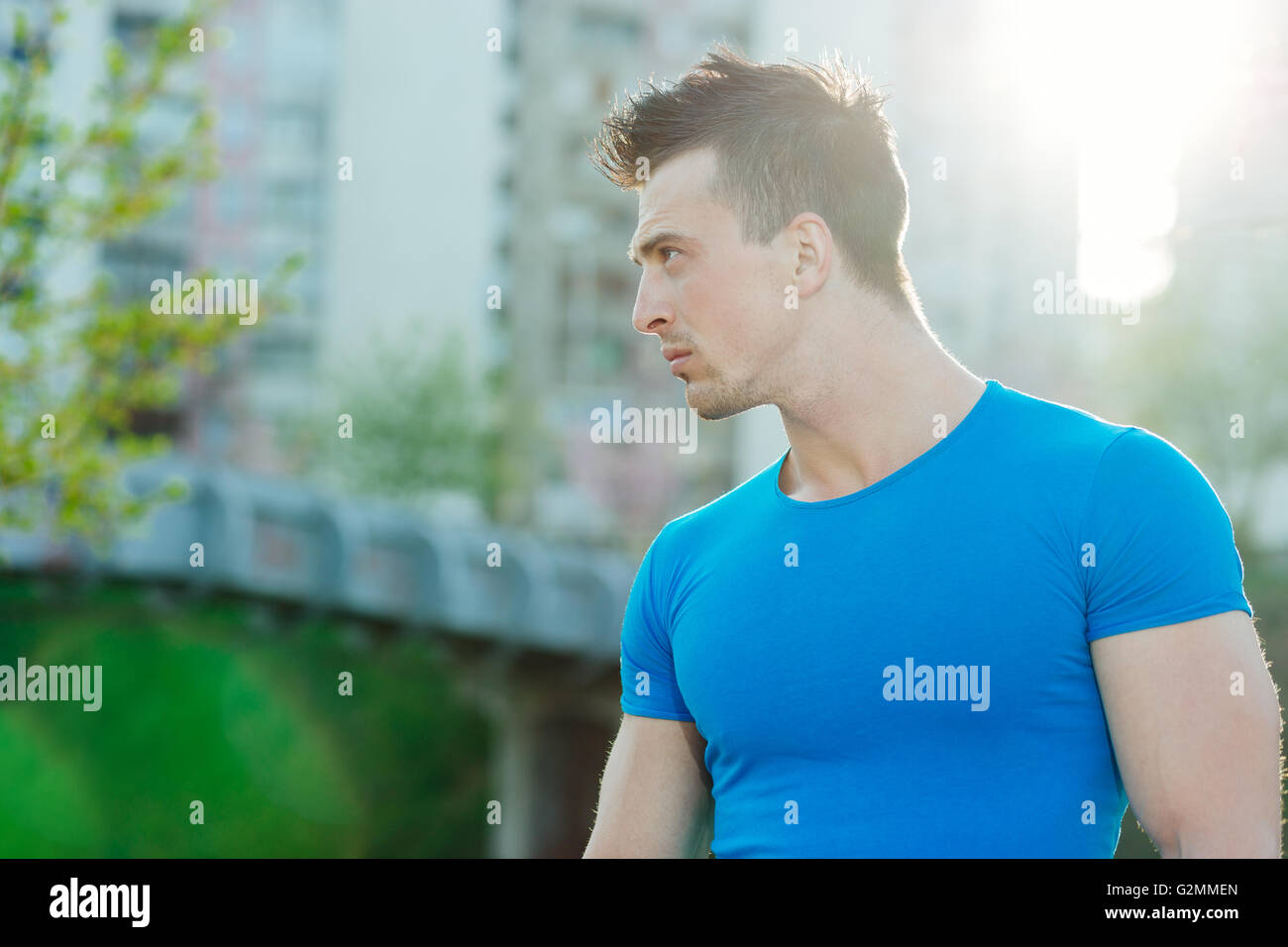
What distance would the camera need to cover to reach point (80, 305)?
8211 millimetres

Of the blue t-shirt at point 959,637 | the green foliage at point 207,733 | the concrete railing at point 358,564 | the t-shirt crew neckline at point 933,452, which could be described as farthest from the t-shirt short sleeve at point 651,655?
the green foliage at point 207,733

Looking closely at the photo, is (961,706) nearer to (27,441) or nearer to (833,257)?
(833,257)

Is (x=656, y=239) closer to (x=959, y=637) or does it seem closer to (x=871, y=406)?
(x=871, y=406)

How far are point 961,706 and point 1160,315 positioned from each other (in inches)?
1389

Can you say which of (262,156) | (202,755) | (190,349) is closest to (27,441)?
(190,349)

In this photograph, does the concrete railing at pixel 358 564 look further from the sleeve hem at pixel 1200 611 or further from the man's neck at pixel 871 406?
the sleeve hem at pixel 1200 611

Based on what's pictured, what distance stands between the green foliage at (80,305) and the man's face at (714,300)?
5693 mm

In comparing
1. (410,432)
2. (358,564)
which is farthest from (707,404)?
(410,432)

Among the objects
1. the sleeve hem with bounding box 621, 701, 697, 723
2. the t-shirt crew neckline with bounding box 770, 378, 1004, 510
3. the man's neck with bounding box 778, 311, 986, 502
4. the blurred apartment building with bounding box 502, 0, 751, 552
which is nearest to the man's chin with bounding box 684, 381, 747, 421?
the man's neck with bounding box 778, 311, 986, 502

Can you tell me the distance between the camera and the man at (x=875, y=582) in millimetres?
2328

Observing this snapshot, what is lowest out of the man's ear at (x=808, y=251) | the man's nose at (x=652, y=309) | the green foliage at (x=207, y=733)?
the green foliage at (x=207, y=733)

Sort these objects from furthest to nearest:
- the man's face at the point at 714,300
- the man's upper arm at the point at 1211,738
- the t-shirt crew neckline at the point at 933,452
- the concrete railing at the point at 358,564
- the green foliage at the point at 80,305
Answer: the concrete railing at the point at 358,564 → the green foliage at the point at 80,305 → the man's face at the point at 714,300 → the t-shirt crew neckline at the point at 933,452 → the man's upper arm at the point at 1211,738

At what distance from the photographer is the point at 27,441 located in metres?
7.92

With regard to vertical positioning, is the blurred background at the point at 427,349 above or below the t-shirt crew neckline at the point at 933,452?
above
